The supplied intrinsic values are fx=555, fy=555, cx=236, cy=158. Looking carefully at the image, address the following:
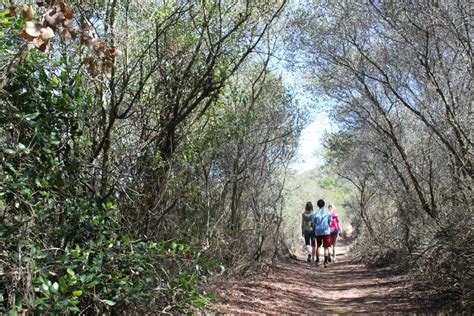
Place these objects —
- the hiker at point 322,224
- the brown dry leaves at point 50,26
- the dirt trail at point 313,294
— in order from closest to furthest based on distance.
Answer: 1. the brown dry leaves at point 50,26
2. the dirt trail at point 313,294
3. the hiker at point 322,224

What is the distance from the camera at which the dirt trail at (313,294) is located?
8.87 metres

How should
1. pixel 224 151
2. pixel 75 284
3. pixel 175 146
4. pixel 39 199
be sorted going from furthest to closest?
pixel 224 151
pixel 175 146
pixel 39 199
pixel 75 284

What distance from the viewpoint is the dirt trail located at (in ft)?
29.1

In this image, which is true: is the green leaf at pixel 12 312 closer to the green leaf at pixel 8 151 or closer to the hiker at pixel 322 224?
the green leaf at pixel 8 151

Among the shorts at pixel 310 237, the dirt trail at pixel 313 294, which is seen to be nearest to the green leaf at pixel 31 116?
the dirt trail at pixel 313 294

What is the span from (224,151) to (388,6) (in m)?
4.50

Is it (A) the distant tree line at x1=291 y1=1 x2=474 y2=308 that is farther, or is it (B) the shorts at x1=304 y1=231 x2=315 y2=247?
(B) the shorts at x1=304 y1=231 x2=315 y2=247

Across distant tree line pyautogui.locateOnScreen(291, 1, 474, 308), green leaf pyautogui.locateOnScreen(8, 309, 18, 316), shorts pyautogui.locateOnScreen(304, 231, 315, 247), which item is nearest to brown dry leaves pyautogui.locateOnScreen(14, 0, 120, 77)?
green leaf pyautogui.locateOnScreen(8, 309, 18, 316)

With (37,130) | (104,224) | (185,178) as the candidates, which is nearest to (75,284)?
(104,224)

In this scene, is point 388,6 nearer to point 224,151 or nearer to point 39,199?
point 224,151

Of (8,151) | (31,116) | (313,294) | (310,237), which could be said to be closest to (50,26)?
(8,151)

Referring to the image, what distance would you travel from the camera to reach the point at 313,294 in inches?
446

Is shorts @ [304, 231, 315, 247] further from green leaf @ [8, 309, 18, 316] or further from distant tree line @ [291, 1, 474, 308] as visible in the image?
green leaf @ [8, 309, 18, 316]

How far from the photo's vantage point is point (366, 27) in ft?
40.2
